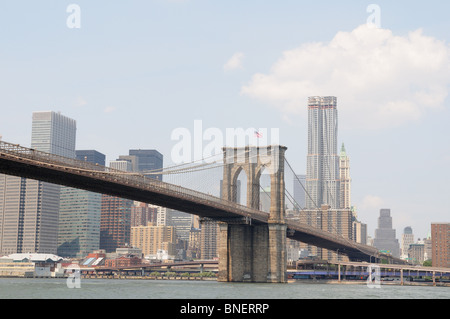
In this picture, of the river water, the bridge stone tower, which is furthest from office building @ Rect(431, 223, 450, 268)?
the river water

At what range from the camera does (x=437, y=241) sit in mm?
→ 180250

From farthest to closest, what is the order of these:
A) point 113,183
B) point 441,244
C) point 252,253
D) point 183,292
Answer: point 441,244 → point 252,253 → point 113,183 → point 183,292

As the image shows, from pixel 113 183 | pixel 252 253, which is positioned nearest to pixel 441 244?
pixel 252 253

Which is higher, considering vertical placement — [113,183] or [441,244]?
[113,183]

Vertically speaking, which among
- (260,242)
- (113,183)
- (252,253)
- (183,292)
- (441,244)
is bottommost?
(183,292)

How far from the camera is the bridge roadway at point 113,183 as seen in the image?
190ft

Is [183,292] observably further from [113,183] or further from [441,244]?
[441,244]

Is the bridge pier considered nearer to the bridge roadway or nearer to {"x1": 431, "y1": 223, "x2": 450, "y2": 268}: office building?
the bridge roadway

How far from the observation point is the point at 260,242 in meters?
91.2

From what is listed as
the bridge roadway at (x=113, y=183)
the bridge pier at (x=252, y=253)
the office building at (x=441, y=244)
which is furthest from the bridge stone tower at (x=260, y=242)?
the office building at (x=441, y=244)

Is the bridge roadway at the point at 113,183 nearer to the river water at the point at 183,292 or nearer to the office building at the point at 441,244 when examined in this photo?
the river water at the point at 183,292

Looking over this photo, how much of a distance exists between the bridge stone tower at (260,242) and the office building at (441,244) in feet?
325

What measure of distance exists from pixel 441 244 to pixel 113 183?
433 feet
